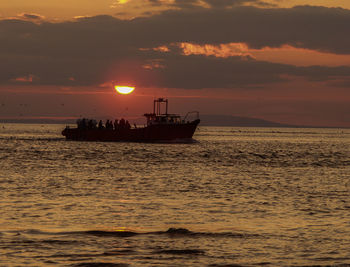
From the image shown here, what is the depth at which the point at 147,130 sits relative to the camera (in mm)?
114688

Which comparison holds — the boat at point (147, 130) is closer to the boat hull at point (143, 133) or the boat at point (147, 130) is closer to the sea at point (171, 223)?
the boat hull at point (143, 133)

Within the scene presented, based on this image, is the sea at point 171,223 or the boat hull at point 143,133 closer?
the sea at point 171,223

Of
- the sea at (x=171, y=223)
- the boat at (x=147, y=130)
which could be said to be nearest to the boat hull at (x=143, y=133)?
the boat at (x=147, y=130)

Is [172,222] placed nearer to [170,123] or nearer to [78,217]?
[78,217]

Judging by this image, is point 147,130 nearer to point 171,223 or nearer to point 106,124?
point 106,124

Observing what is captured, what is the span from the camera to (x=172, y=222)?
23.6 m

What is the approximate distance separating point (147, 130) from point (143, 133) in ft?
9.54

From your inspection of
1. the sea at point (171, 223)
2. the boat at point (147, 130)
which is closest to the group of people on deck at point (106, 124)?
the boat at point (147, 130)

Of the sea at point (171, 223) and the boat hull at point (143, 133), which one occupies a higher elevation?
the boat hull at point (143, 133)

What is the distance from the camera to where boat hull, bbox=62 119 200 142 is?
111 m

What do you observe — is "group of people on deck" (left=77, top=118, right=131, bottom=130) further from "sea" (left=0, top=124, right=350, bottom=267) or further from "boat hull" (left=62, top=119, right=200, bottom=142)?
"sea" (left=0, top=124, right=350, bottom=267)

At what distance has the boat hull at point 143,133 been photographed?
111238mm

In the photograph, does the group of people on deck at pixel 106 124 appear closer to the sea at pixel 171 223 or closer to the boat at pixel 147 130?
the boat at pixel 147 130

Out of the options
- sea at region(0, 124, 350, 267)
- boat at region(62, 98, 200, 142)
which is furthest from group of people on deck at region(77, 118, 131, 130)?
sea at region(0, 124, 350, 267)
